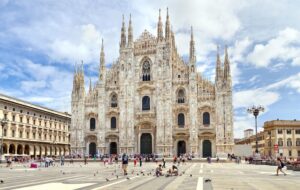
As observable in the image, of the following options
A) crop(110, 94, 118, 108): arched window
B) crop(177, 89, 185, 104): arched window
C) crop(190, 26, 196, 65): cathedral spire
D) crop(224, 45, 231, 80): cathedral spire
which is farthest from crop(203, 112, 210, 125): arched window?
crop(110, 94, 118, 108): arched window

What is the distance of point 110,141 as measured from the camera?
6569 cm

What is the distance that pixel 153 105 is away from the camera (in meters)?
63.8

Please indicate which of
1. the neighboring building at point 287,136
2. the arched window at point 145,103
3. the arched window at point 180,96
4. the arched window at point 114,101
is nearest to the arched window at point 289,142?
the neighboring building at point 287,136

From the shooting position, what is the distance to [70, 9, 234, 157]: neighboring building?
199ft

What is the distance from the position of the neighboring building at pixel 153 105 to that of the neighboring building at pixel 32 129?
1005cm

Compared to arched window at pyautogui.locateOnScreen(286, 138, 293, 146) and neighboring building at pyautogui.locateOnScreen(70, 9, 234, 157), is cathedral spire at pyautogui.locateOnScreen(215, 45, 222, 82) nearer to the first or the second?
neighboring building at pyautogui.locateOnScreen(70, 9, 234, 157)

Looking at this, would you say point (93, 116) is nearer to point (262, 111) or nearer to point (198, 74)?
point (198, 74)

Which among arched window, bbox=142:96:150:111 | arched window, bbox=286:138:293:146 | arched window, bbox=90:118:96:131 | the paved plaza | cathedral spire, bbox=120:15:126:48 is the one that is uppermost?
cathedral spire, bbox=120:15:126:48

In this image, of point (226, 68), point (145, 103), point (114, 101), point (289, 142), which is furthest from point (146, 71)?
point (289, 142)

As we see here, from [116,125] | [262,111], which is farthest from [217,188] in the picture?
[116,125]

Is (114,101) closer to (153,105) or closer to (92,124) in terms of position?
(92,124)

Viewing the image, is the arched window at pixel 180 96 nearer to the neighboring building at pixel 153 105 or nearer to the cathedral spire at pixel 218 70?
the neighboring building at pixel 153 105

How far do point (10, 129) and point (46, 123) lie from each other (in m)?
13.2

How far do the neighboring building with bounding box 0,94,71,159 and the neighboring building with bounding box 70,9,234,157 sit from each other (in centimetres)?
1005
